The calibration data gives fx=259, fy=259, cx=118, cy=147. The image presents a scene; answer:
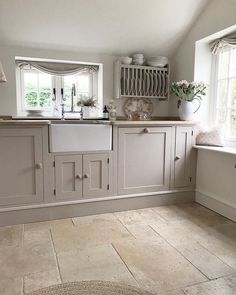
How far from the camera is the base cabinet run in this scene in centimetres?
256

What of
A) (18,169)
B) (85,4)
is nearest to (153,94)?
(85,4)

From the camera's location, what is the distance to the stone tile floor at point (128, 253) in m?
1.61

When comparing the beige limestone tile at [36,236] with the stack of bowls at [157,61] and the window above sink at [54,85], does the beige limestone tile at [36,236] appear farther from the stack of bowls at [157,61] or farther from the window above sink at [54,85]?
the stack of bowls at [157,61]

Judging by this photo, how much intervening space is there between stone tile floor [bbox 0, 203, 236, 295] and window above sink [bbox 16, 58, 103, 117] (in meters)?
1.54

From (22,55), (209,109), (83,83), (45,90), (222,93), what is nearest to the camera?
(22,55)

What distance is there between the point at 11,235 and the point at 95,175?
95cm

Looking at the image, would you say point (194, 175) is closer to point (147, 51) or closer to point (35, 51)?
point (147, 51)

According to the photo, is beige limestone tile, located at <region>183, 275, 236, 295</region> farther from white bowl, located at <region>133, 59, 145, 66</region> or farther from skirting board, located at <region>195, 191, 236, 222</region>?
white bowl, located at <region>133, 59, 145, 66</region>

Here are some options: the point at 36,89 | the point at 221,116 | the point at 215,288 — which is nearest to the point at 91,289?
the point at 215,288

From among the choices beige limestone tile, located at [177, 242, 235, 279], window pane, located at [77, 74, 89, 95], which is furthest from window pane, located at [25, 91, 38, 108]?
beige limestone tile, located at [177, 242, 235, 279]

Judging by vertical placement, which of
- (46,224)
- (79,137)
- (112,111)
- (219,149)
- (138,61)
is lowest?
(46,224)

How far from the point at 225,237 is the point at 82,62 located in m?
2.52

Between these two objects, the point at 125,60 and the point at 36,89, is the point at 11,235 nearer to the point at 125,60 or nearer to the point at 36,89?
the point at 36,89

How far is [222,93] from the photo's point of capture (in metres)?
3.11
